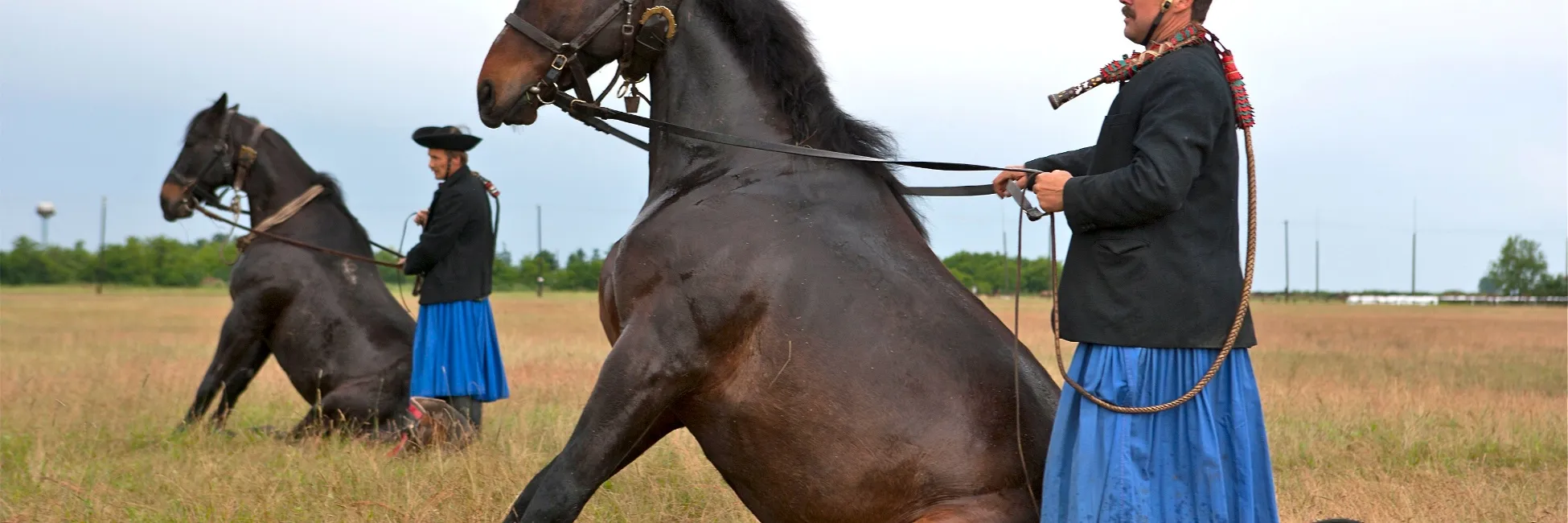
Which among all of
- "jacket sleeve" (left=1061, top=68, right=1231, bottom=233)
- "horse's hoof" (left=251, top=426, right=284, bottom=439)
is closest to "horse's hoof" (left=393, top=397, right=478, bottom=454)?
"horse's hoof" (left=251, top=426, right=284, bottom=439)

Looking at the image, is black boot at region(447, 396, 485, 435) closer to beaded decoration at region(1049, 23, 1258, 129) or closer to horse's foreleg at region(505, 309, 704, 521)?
horse's foreleg at region(505, 309, 704, 521)

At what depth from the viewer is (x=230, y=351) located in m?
8.77

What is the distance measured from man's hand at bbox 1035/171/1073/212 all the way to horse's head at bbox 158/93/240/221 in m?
7.60

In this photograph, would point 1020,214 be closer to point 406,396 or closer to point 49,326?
point 406,396

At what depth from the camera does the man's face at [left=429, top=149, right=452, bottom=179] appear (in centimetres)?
841

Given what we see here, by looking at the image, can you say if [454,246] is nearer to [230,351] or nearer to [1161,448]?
[230,351]

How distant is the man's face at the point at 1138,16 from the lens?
3312 millimetres

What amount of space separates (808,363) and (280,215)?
6.58 metres

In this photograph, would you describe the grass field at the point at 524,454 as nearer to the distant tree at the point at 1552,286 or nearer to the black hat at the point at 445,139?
the black hat at the point at 445,139

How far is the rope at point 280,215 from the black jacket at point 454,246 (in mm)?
1238

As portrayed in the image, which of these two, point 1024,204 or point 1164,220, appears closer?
point 1164,220

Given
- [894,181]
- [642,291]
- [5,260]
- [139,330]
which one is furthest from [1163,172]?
[5,260]

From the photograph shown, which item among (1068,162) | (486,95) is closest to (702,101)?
(486,95)

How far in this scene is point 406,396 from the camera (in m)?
8.74
